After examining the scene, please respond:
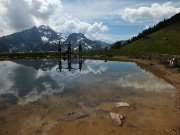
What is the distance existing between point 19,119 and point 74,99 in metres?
8.24

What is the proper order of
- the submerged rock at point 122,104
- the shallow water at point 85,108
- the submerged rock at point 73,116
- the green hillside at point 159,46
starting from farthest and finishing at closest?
the green hillside at point 159,46
the submerged rock at point 122,104
the submerged rock at point 73,116
the shallow water at point 85,108

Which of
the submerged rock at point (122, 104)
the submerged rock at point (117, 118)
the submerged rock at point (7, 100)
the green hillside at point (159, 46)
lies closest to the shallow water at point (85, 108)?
the submerged rock at point (7, 100)

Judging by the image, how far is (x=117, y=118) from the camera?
2158 cm

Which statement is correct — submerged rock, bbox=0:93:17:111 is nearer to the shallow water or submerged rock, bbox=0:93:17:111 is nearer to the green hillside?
the shallow water

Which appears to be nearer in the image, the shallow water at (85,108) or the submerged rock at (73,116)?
the shallow water at (85,108)

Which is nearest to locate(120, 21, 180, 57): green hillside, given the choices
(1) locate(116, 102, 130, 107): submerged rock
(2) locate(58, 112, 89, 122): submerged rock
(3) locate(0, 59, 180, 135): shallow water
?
(3) locate(0, 59, 180, 135): shallow water

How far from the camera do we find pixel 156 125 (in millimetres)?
20703

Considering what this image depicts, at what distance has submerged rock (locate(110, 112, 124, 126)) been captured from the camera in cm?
2085

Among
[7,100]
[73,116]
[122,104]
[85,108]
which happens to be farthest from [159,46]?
[73,116]

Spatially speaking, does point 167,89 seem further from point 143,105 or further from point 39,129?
point 39,129

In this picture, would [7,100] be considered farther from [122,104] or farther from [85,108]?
[122,104]

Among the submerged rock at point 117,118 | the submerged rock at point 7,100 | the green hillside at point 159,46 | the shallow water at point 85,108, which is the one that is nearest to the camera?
the shallow water at point 85,108

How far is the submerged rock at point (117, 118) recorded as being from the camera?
2085cm

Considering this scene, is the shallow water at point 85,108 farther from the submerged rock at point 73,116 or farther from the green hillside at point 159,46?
the green hillside at point 159,46
